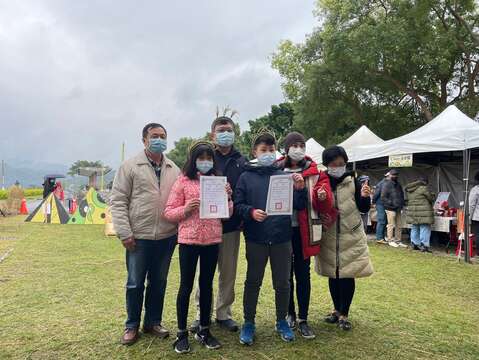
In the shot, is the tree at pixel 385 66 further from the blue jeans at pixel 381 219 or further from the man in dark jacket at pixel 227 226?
the man in dark jacket at pixel 227 226

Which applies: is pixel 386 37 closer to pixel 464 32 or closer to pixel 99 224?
pixel 464 32

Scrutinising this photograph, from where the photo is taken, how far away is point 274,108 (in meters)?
33.8

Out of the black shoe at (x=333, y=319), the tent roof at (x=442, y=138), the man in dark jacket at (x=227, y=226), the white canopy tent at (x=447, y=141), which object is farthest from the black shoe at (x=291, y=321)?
the tent roof at (x=442, y=138)

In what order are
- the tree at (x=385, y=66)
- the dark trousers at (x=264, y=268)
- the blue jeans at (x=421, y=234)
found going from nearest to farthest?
the dark trousers at (x=264, y=268) < the blue jeans at (x=421, y=234) < the tree at (x=385, y=66)

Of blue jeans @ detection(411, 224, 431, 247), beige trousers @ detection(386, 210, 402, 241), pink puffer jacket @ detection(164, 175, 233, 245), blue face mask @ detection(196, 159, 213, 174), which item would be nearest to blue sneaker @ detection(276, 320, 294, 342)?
pink puffer jacket @ detection(164, 175, 233, 245)

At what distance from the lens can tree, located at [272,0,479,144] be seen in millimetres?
17969

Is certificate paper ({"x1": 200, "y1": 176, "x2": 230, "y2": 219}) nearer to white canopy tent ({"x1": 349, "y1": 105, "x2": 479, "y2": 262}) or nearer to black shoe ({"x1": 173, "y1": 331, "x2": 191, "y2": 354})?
black shoe ({"x1": 173, "y1": 331, "x2": 191, "y2": 354})

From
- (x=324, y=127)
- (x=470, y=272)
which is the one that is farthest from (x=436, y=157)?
(x=324, y=127)

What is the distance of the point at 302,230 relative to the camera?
12.1 ft

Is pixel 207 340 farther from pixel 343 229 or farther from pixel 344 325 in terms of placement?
pixel 343 229

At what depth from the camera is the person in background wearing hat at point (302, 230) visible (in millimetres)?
3670

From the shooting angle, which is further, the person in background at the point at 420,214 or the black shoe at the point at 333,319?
the person in background at the point at 420,214

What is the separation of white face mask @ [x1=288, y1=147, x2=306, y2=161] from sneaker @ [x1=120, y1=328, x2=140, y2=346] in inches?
84.5

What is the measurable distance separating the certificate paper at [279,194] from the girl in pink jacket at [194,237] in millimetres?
378
